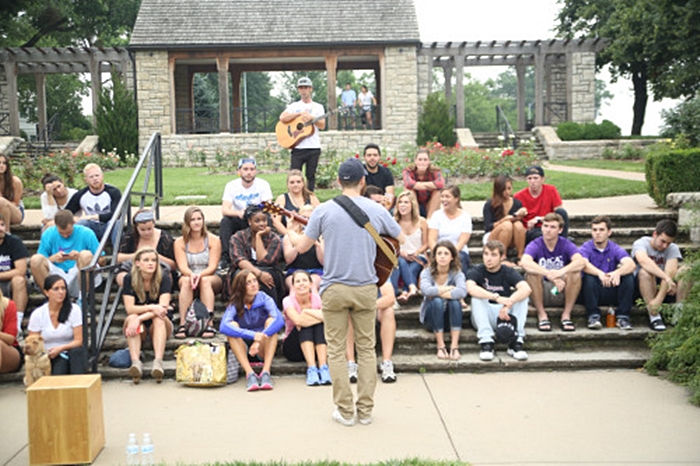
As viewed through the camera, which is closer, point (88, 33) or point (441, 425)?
point (441, 425)

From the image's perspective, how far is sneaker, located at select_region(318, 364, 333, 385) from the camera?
687cm

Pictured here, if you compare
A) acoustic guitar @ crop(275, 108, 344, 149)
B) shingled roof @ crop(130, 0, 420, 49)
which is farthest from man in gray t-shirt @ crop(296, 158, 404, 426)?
shingled roof @ crop(130, 0, 420, 49)

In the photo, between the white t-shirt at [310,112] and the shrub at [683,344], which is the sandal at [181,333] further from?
the shrub at [683,344]

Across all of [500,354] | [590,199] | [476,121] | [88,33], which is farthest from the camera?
[476,121]

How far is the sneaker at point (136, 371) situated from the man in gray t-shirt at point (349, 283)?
211cm

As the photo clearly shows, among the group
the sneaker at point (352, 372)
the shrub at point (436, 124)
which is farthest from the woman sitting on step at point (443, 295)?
the shrub at point (436, 124)

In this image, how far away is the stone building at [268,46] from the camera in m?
24.8

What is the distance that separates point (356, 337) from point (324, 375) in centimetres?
120

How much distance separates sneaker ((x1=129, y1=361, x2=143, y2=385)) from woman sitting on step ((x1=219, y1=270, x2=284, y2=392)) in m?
0.79

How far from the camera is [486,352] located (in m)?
7.32

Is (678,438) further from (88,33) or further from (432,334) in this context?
(88,33)

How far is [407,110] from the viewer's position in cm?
2528

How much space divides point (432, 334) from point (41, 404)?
3825mm

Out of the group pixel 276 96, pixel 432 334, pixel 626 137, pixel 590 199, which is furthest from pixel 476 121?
pixel 432 334
